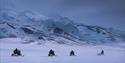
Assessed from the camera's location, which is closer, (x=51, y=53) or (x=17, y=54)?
(x=17, y=54)

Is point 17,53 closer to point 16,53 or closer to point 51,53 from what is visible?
point 16,53

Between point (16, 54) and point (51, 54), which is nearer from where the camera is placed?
point (16, 54)

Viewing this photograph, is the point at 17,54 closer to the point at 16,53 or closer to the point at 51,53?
the point at 16,53

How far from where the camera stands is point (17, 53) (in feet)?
105

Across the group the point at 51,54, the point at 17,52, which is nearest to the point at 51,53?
the point at 51,54

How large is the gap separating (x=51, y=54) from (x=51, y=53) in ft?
0.47

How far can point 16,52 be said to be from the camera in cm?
3228

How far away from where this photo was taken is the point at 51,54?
34.2 metres

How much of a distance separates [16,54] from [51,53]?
4477mm

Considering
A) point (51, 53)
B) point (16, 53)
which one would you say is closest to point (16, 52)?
point (16, 53)

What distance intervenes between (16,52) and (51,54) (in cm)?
444

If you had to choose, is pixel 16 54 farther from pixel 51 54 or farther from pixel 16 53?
pixel 51 54

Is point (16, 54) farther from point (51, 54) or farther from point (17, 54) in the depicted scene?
point (51, 54)

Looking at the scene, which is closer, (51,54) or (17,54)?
(17,54)
